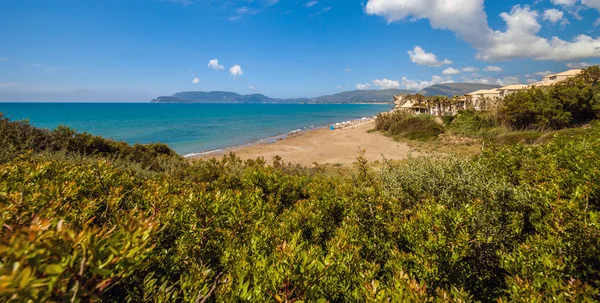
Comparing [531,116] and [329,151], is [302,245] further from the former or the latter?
[531,116]

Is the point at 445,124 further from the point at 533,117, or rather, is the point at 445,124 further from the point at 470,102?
the point at 470,102

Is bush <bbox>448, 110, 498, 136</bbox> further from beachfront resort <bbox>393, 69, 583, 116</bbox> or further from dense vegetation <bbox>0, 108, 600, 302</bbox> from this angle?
dense vegetation <bbox>0, 108, 600, 302</bbox>

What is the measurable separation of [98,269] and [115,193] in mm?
2449

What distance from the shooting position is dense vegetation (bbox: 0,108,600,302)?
1.05 meters

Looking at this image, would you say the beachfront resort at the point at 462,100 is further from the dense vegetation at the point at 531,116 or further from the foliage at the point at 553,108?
the foliage at the point at 553,108

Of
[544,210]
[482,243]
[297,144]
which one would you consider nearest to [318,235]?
[482,243]

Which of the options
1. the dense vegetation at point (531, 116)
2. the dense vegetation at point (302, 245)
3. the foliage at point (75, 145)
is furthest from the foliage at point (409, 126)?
the dense vegetation at point (302, 245)

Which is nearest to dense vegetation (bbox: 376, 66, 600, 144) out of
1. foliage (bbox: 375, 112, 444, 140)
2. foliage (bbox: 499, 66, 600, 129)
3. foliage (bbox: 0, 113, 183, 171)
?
foliage (bbox: 499, 66, 600, 129)

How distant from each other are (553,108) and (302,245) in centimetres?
3733

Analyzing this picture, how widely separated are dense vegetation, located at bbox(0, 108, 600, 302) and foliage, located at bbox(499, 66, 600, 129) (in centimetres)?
3138

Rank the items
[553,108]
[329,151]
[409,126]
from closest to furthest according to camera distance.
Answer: [553,108] < [329,151] < [409,126]

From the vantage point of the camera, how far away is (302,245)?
74.2 inches

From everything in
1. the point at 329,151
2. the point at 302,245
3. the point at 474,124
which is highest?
the point at 302,245

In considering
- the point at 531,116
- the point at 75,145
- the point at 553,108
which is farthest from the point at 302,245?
the point at 531,116
